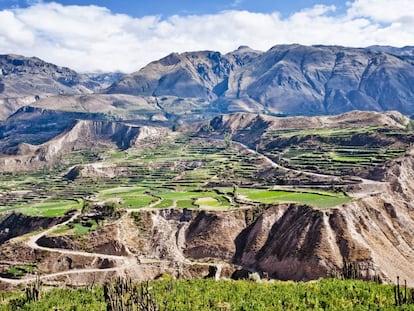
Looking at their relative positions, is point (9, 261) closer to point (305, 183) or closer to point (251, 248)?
point (251, 248)

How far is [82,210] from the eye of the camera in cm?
12538

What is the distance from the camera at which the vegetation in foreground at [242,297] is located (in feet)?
172

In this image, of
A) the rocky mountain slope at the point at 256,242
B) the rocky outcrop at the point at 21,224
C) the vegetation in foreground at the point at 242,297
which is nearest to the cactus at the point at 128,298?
the vegetation in foreground at the point at 242,297

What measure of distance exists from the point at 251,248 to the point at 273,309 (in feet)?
163

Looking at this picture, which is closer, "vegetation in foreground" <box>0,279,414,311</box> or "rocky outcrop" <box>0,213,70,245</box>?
"vegetation in foreground" <box>0,279,414,311</box>

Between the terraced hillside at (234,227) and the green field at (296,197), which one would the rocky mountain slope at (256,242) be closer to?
the terraced hillside at (234,227)

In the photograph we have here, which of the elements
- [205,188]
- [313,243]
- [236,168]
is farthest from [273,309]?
[236,168]

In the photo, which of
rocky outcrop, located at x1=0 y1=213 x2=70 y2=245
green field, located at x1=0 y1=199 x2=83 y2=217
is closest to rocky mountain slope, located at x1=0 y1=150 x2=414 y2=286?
rocky outcrop, located at x1=0 y1=213 x2=70 y2=245

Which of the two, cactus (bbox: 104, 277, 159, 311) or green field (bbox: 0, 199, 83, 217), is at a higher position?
cactus (bbox: 104, 277, 159, 311)

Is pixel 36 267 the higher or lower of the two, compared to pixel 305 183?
lower

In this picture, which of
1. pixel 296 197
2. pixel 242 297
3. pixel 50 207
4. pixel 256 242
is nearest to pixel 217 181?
pixel 296 197

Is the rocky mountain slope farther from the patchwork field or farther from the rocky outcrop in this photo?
the rocky outcrop

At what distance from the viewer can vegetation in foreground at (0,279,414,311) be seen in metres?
Result: 52.6

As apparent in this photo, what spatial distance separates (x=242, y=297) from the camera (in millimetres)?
59938
